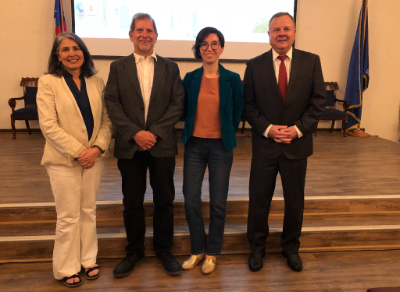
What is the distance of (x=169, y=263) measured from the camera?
88.0 inches

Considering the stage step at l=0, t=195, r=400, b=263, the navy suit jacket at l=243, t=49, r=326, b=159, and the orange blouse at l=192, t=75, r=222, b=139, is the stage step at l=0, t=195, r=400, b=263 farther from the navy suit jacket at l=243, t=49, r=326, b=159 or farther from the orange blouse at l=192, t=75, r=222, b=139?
the orange blouse at l=192, t=75, r=222, b=139

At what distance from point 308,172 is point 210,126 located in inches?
79.0

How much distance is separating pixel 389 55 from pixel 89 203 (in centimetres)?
605

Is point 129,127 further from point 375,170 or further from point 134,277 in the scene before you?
point 375,170

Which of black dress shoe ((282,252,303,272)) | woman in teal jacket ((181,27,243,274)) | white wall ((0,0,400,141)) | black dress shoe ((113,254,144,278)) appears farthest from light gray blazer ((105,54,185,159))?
white wall ((0,0,400,141))

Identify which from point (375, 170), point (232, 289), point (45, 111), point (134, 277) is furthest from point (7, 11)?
point (375, 170)

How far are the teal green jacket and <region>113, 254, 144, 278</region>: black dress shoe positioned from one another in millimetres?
877

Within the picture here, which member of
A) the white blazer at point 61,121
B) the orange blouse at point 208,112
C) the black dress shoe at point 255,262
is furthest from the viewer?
the black dress shoe at point 255,262

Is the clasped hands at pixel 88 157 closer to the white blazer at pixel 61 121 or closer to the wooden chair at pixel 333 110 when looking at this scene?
the white blazer at pixel 61 121

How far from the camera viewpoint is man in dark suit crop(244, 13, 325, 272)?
212 cm

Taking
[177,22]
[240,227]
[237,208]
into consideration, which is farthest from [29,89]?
[240,227]

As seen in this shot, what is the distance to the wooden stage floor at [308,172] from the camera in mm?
2979

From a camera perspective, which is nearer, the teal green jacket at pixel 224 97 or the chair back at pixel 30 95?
the teal green jacket at pixel 224 97

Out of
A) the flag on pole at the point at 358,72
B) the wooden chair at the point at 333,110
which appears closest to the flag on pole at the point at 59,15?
the wooden chair at the point at 333,110
